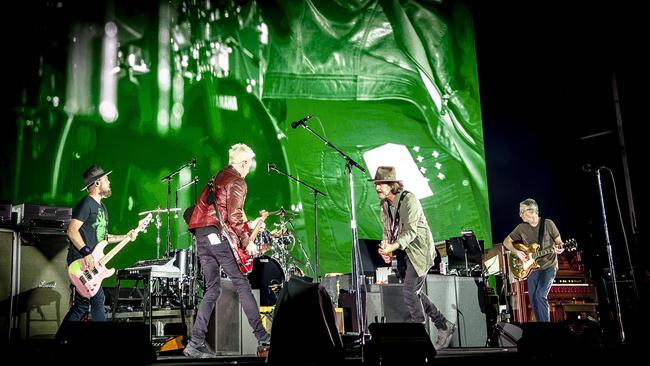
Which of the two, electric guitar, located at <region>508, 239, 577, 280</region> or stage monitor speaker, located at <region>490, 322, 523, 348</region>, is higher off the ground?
electric guitar, located at <region>508, 239, 577, 280</region>

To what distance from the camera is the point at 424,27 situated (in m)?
10.3

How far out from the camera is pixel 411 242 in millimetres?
6207

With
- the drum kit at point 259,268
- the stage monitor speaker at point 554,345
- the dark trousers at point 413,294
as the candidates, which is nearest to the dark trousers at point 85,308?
the drum kit at point 259,268

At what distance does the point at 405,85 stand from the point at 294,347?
7.13 meters

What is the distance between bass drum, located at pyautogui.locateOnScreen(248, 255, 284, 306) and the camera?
796 cm

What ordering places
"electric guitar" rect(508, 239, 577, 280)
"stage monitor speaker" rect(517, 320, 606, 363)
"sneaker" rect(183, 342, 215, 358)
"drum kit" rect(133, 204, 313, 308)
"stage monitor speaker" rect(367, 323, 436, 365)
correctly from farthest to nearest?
"drum kit" rect(133, 204, 313, 308) → "electric guitar" rect(508, 239, 577, 280) → "sneaker" rect(183, 342, 215, 358) → "stage monitor speaker" rect(517, 320, 606, 363) → "stage monitor speaker" rect(367, 323, 436, 365)

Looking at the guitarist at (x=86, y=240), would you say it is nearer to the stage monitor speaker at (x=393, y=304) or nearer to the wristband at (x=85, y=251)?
the wristband at (x=85, y=251)

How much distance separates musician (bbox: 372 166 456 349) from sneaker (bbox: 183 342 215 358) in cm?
193

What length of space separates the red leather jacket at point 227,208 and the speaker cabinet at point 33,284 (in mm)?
1764

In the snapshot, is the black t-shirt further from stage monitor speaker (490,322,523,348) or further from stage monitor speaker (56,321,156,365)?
stage monitor speaker (490,322,523,348)

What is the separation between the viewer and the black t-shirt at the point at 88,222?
579 cm

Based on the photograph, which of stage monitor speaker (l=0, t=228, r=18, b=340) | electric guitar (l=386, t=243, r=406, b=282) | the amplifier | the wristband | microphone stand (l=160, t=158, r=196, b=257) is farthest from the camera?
microphone stand (l=160, t=158, r=196, b=257)

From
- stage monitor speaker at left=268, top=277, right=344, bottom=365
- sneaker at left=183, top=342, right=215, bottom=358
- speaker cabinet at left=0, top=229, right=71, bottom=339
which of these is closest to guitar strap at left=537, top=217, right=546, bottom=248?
sneaker at left=183, top=342, right=215, bottom=358

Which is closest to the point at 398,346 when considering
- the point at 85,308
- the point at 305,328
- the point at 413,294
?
the point at 305,328
